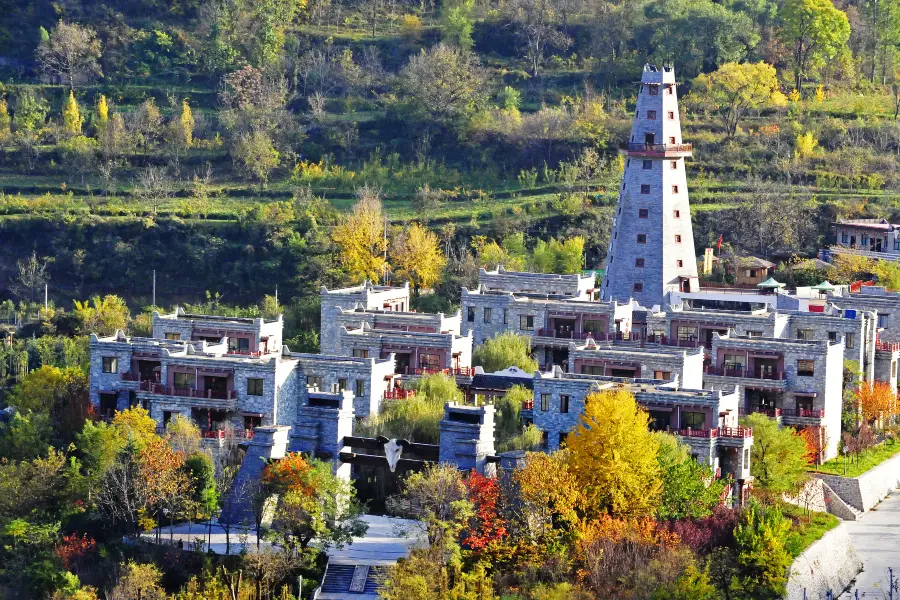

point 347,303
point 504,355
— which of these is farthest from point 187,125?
point 504,355

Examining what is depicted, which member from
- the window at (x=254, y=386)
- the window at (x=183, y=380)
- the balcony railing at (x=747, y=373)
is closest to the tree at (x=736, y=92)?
the balcony railing at (x=747, y=373)

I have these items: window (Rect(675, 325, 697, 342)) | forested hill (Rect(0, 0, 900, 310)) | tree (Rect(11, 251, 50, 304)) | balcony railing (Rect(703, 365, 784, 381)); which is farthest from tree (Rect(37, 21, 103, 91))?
balcony railing (Rect(703, 365, 784, 381))

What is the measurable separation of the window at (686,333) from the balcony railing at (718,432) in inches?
516

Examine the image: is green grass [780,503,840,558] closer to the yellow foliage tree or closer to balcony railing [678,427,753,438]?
balcony railing [678,427,753,438]

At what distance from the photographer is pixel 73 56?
4998 inches

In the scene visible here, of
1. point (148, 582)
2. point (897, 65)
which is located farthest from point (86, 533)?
point (897, 65)

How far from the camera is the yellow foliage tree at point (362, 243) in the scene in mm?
95938

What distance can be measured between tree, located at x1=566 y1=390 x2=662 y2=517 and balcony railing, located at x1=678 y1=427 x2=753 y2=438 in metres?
3.58

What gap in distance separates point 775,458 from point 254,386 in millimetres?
15587

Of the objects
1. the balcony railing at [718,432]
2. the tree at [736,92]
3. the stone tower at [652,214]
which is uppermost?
the tree at [736,92]

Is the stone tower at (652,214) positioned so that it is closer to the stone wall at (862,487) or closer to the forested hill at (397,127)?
the forested hill at (397,127)

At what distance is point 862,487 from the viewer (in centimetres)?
6831

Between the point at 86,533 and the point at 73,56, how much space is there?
222ft

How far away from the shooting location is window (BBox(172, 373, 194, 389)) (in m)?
69.2
